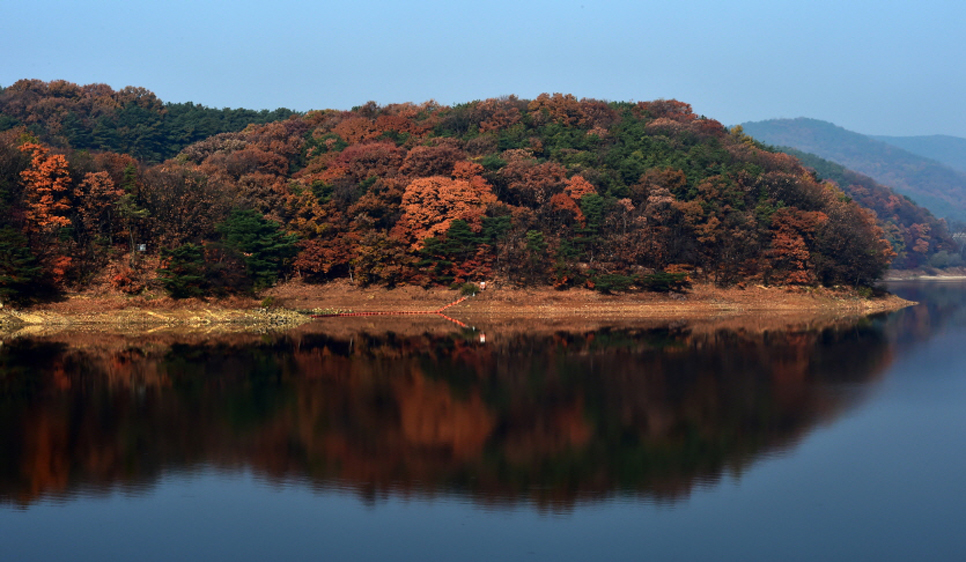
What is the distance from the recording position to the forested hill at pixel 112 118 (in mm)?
65750

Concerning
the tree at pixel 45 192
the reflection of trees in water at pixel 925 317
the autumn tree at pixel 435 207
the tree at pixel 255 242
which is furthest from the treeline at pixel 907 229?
the tree at pixel 45 192

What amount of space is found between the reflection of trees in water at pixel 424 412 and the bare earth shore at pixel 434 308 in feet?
22.8

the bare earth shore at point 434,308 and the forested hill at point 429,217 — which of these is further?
the forested hill at point 429,217

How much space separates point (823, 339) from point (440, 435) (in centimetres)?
2087

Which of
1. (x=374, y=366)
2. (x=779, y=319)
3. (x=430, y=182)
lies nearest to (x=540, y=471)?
(x=374, y=366)

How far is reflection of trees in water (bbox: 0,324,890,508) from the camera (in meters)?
13.9

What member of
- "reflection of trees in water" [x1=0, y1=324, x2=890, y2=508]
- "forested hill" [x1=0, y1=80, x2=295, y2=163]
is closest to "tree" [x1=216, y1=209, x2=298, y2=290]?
"reflection of trees in water" [x1=0, y1=324, x2=890, y2=508]

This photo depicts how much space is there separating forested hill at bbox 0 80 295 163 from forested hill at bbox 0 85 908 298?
15998mm

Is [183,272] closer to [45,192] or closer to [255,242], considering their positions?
[255,242]

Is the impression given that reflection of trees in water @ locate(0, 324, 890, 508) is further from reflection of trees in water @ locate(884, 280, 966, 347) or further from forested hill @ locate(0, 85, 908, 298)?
forested hill @ locate(0, 85, 908, 298)

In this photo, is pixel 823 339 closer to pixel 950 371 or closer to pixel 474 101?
pixel 950 371

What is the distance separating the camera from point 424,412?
730 inches

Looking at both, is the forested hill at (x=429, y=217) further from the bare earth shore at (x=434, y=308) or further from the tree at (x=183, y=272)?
the bare earth shore at (x=434, y=308)

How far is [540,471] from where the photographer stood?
13875mm
